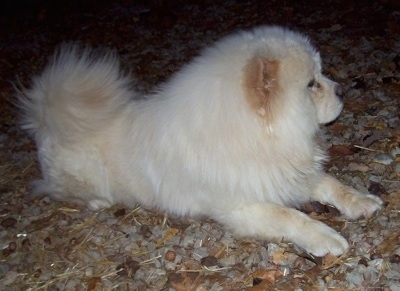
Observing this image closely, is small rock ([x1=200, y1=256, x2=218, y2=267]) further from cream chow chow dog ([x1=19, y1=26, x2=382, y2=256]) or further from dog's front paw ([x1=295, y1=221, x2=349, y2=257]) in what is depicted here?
dog's front paw ([x1=295, y1=221, x2=349, y2=257])

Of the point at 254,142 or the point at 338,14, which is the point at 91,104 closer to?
the point at 254,142

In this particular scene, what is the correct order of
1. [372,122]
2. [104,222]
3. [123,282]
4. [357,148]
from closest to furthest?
[123,282], [104,222], [357,148], [372,122]

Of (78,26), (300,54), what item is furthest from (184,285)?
(78,26)

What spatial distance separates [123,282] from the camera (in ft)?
9.55

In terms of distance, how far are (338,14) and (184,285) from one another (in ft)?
14.3

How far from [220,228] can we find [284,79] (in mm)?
1068

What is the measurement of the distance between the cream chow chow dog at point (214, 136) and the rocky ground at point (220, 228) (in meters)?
0.13

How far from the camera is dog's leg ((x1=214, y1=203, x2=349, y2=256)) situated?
9.07ft

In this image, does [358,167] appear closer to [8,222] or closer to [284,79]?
[284,79]

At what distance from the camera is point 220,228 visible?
317 centimetres

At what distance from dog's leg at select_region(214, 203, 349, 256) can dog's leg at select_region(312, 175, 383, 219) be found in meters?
0.27

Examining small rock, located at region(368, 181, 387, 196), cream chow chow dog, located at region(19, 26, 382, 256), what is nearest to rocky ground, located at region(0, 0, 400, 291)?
small rock, located at region(368, 181, 387, 196)

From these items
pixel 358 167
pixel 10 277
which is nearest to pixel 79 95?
pixel 10 277

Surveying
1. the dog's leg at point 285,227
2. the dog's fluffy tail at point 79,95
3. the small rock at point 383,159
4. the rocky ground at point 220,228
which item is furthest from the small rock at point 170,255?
the small rock at point 383,159
